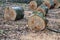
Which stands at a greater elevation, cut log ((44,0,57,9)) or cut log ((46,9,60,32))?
cut log ((44,0,57,9))

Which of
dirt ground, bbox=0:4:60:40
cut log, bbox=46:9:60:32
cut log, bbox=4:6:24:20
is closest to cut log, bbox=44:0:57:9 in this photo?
cut log, bbox=46:9:60:32

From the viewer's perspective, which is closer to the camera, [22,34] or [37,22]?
[22,34]

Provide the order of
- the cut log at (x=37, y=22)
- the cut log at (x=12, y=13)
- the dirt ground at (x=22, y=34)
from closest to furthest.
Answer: the dirt ground at (x=22, y=34) → the cut log at (x=37, y=22) → the cut log at (x=12, y=13)

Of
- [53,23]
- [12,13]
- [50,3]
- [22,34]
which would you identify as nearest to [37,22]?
[22,34]

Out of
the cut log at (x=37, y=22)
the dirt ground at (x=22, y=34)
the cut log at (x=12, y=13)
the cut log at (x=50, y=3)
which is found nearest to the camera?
the dirt ground at (x=22, y=34)

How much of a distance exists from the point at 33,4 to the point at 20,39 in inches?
249

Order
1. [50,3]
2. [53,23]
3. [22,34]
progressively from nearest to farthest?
[22,34], [53,23], [50,3]

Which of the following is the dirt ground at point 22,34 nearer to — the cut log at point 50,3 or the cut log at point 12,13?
the cut log at point 12,13

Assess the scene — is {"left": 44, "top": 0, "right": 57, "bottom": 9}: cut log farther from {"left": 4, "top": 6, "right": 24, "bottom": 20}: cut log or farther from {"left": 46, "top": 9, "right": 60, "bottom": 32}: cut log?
{"left": 4, "top": 6, "right": 24, "bottom": 20}: cut log

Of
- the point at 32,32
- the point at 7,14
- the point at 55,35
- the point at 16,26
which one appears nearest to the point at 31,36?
the point at 32,32

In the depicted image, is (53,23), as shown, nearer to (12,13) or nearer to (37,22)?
(37,22)

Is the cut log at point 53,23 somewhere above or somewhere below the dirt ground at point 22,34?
below

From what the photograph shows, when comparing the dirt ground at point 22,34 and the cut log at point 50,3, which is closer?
the dirt ground at point 22,34


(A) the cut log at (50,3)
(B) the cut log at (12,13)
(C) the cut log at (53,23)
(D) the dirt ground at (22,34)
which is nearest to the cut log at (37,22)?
(D) the dirt ground at (22,34)
